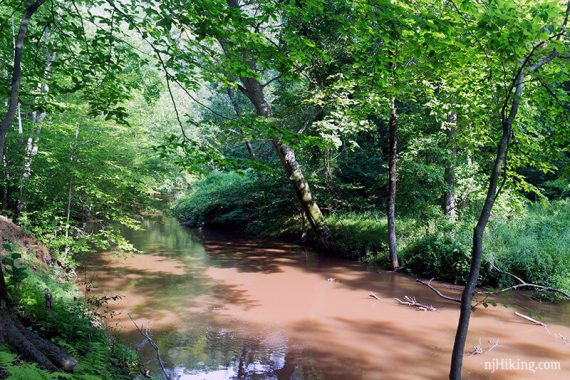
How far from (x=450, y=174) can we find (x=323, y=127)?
13.2ft

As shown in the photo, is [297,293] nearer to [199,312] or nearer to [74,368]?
[199,312]

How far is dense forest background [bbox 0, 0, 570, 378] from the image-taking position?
3.90 m

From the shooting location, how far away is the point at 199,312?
875 cm

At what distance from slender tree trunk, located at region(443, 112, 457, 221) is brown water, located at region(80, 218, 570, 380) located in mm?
2794

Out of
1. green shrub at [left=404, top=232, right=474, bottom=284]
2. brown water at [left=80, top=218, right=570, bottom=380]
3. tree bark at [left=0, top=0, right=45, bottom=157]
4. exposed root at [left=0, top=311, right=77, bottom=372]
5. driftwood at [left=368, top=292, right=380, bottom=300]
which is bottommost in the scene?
brown water at [left=80, top=218, right=570, bottom=380]

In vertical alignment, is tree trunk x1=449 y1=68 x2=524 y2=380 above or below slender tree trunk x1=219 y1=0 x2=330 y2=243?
below

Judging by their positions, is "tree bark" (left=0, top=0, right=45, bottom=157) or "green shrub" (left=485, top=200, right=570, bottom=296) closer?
"tree bark" (left=0, top=0, right=45, bottom=157)

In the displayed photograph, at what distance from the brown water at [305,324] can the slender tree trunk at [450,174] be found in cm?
279

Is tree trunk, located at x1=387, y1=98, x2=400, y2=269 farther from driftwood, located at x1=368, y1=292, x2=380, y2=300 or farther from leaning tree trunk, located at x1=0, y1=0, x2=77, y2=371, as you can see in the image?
leaning tree trunk, located at x1=0, y1=0, x2=77, y2=371

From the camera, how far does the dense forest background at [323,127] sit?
3904 millimetres

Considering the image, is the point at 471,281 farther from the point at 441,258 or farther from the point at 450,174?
the point at 450,174

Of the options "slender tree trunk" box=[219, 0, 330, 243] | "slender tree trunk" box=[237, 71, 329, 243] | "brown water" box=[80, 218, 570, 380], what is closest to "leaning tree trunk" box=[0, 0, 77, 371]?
"brown water" box=[80, 218, 570, 380]

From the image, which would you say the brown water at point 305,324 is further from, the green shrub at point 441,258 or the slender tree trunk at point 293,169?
the slender tree trunk at point 293,169

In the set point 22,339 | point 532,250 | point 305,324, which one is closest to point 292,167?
point 305,324
